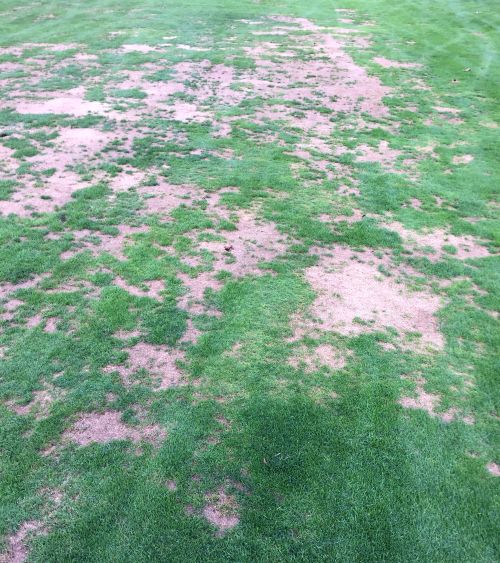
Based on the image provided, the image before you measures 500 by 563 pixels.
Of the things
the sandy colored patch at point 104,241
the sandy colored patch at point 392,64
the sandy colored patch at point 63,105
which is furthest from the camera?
the sandy colored patch at point 392,64

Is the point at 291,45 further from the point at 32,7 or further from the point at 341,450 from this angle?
the point at 341,450

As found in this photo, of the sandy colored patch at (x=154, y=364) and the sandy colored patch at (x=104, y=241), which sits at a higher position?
the sandy colored patch at (x=154, y=364)

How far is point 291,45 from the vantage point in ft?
57.3

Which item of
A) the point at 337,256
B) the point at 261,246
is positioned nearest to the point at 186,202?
the point at 261,246

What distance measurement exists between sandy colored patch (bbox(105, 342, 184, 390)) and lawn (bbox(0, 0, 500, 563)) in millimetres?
27

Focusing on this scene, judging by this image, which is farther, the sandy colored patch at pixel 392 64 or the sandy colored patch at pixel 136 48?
the sandy colored patch at pixel 392 64

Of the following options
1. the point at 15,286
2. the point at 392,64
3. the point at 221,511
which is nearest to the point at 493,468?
the point at 221,511

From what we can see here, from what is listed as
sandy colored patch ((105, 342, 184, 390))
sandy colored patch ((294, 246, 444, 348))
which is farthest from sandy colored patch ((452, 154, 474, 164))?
sandy colored patch ((105, 342, 184, 390))

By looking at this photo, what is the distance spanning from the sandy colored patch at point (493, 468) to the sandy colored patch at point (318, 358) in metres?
1.67

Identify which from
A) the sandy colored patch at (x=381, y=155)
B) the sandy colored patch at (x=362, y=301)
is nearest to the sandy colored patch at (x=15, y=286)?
the sandy colored patch at (x=362, y=301)

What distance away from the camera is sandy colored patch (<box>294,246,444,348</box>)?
6.06m

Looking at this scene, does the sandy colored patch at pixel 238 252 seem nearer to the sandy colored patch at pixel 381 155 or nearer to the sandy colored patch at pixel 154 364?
the sandy colored patch at pixel 154 364

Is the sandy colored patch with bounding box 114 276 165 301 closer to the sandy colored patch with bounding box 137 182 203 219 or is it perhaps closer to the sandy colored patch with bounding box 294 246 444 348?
the sandy colored patch with bounding box 137 182 203 219

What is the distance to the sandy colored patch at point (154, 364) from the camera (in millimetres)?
5191
